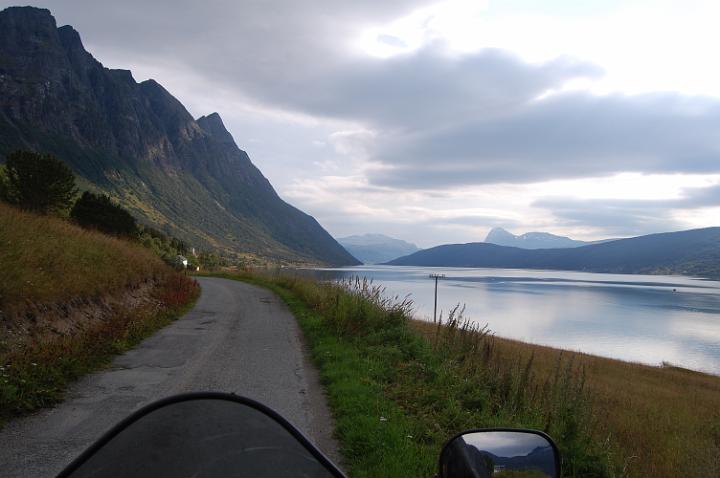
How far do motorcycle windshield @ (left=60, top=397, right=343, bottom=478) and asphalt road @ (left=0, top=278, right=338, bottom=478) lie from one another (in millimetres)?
3786

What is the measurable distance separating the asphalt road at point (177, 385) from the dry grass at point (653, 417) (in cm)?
397

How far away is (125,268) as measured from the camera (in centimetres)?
1539

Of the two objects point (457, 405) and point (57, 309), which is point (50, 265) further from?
point (457, 405)

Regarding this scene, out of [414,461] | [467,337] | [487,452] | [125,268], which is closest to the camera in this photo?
[487,452]

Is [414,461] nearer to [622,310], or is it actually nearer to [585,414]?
[585,414]

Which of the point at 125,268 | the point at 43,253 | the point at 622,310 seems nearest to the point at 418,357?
the point at 43,253

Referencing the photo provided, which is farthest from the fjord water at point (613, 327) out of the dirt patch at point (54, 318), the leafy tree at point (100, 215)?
the leafy tree at point (100, 215)

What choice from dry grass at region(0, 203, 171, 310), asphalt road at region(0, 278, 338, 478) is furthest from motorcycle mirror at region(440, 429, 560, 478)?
dry grass at region(0, 203, 171, 310)

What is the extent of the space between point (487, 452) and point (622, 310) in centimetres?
6897

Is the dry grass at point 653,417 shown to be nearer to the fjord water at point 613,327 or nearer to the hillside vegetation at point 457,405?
the hillside vegetation at point 457,405

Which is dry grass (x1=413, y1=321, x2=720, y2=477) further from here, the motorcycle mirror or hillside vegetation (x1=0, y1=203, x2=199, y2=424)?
hillside vegetation (x1=0, y1=203, x2=199, y2=424)

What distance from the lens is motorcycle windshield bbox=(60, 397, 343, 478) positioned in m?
1.44

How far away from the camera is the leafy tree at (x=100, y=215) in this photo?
26891 millimetres

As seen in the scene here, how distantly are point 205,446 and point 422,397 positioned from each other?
19.5 ft
